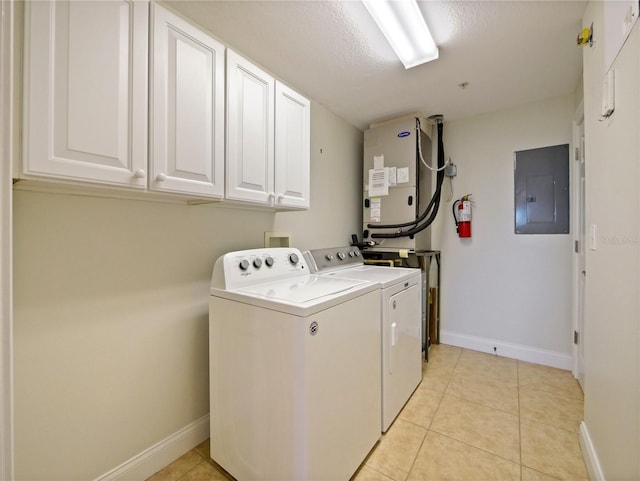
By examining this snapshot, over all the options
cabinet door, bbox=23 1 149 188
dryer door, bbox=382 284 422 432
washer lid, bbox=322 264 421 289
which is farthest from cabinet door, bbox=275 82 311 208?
dryer door, bbox=382 284 422 432

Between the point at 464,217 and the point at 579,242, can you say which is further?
the point at 464,217

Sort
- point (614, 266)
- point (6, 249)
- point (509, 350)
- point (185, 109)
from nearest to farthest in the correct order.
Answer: point (6, 249), point (614, 266), point (185, 109), point (509, 350)

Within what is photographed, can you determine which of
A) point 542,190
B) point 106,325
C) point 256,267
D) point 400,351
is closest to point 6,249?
point 106,325

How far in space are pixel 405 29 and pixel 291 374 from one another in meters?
1.94

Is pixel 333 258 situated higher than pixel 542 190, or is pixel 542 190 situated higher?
pixel 542 190

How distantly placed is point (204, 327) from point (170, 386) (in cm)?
34

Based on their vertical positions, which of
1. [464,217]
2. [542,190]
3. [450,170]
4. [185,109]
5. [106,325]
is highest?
[450,170]

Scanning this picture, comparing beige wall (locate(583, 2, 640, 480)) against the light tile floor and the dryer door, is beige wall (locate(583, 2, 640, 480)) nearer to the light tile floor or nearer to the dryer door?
the light tile floor

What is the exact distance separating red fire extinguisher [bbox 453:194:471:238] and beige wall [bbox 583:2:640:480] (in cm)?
137

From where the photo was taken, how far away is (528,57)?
6.23 ft

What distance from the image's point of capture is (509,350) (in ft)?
8.91

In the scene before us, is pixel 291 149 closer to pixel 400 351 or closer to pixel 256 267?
pixel 256 267

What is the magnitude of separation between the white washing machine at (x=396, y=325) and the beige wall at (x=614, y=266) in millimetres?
937

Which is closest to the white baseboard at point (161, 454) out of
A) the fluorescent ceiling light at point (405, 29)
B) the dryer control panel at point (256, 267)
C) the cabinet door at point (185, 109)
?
the dryer control panel at point (256, 267)
